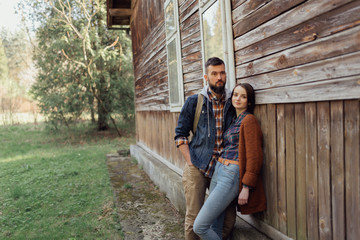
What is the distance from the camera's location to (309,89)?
6.81ft

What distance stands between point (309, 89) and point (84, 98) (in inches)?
561

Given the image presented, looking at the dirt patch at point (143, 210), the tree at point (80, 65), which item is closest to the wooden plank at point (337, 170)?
the dirt patch at point (143, 210)

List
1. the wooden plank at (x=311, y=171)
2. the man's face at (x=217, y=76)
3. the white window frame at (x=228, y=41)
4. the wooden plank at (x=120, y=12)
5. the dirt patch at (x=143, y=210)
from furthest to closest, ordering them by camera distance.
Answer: the wooden plank at (x=120, y=12) → the dirt patch at (x=143, y=210) → the white window frame at (x=228, y=41) → the man's face at (x=217, y=76) → the wooden plank at (x=311, y=171)

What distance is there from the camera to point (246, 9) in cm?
283

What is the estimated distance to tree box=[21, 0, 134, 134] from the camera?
14641 millimetres

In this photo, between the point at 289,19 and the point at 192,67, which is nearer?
the point at 289,19

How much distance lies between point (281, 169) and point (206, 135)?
85 cm

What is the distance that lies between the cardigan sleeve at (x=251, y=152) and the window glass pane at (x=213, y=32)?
115 centimetres

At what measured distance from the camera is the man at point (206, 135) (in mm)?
2944

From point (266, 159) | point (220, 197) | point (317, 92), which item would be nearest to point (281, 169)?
point (266, 159)

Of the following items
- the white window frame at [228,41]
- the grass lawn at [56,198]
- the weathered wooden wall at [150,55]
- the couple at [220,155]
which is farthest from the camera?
the weathered wooden wall at [150,55]

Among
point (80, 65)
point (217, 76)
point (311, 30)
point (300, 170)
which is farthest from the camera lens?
point (80, 65)

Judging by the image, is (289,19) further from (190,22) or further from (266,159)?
(190,22)

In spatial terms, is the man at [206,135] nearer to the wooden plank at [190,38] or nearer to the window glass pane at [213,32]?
the window glass pane at [213,32]
